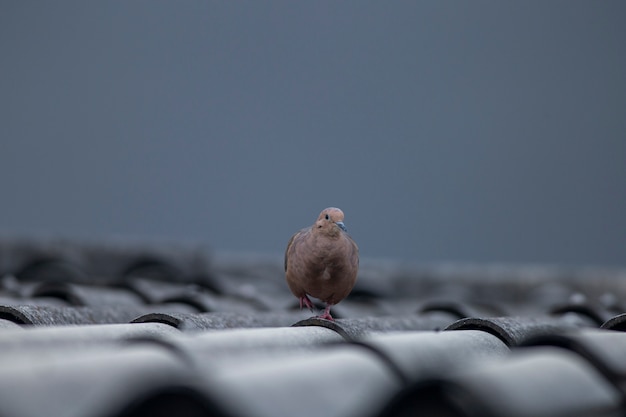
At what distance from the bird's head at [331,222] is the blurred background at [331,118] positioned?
851 cm

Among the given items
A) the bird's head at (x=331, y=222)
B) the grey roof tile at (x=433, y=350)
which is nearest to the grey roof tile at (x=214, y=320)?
the bird's head at (x=331, y=222)

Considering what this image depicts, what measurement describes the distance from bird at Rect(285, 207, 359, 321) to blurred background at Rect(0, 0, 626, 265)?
843 cm

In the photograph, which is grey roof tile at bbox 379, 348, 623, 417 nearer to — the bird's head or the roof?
the roof

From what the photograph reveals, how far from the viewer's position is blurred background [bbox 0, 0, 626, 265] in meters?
12.0

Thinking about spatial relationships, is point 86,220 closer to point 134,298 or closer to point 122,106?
point 122,106

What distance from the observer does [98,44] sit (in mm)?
12250

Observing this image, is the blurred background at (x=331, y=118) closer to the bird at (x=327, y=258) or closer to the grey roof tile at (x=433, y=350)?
the bird at (x=327, y=258)

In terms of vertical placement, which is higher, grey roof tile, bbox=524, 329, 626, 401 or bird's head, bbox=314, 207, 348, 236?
bird's head, bbox=314, 207, 348, 236

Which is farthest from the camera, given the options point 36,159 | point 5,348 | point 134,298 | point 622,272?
point 36,159

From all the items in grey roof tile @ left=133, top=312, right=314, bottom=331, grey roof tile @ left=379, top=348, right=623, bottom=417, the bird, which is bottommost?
grey roof tile @ left=379, top=348, right=623, bottom=417

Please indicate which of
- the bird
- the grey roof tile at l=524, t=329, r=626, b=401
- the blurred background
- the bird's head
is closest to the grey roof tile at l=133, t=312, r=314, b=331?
Answer: the bird

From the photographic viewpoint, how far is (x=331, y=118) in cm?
1220

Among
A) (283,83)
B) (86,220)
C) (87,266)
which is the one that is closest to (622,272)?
(87,266)

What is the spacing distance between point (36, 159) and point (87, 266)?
5.43 meters
